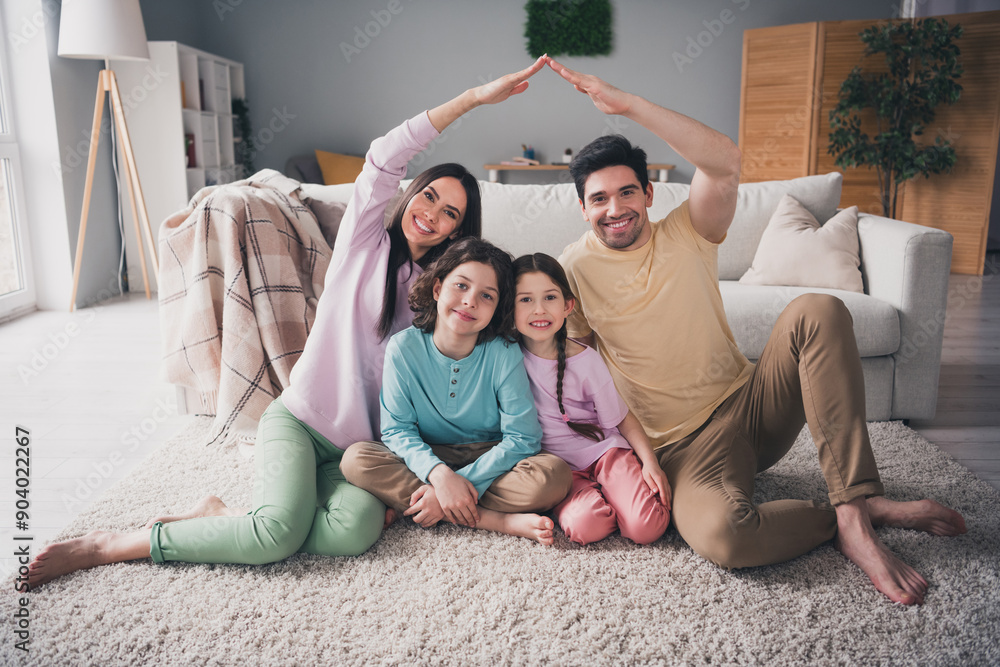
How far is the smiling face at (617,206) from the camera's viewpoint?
1.49 meters

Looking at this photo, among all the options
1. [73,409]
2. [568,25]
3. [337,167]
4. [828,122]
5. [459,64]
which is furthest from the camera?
[459,64]

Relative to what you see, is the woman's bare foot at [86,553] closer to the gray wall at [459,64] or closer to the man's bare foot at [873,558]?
the man's bare foot at [873,558]

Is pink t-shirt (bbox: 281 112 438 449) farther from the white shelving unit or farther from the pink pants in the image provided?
the white shelving unit

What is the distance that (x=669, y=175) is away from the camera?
5715mm

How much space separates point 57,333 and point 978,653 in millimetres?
3672

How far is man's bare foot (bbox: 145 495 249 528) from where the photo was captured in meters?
1.45

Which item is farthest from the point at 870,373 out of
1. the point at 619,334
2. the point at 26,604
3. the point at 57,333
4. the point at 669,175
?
the point at 669,175

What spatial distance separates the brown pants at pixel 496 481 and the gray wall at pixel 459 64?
183 inches

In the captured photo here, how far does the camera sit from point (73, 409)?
2307 mm

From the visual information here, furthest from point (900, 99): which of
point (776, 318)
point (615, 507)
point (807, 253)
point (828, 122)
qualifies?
point (615, 507)

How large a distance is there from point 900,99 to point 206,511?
4882 millimetres

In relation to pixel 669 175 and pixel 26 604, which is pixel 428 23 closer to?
pixel 669 175

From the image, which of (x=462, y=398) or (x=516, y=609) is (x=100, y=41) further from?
(x=516, y=609)

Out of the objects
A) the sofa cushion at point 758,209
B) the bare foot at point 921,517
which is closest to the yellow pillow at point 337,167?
the sofa cushion at point 758,209
